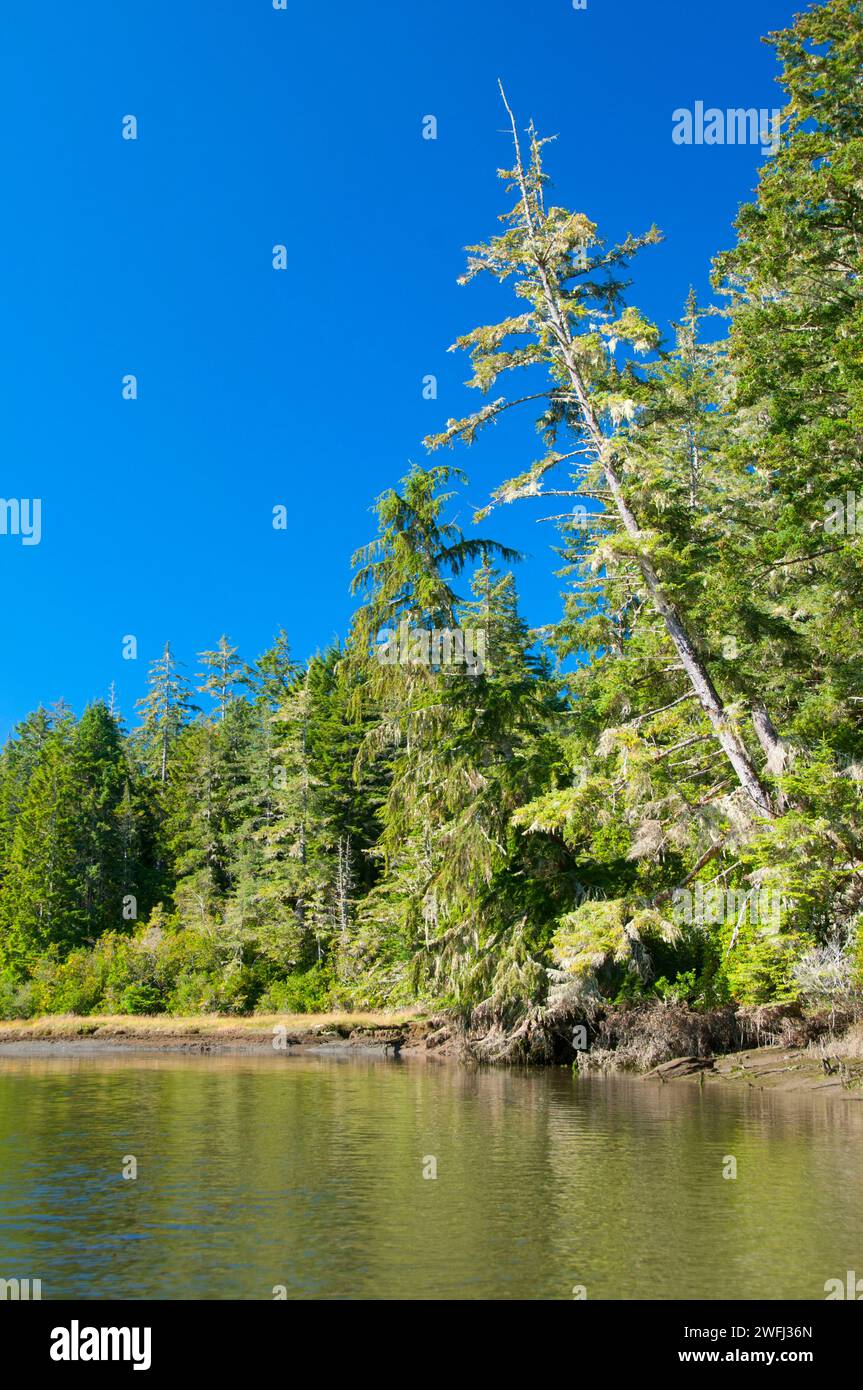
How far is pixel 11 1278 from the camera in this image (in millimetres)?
7863

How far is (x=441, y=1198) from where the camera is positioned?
10.5 metres

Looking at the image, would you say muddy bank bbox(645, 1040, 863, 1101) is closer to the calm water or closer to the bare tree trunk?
the calm water

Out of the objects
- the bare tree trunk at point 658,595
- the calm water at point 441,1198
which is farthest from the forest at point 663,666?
the calm water at point 441,1198

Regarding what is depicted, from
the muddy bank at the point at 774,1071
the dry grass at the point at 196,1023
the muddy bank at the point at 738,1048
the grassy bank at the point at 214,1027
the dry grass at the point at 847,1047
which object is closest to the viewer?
the muddy bank at the point at 774,1071

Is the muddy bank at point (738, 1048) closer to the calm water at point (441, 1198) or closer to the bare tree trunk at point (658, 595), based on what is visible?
the calm water at point (441, 1198)

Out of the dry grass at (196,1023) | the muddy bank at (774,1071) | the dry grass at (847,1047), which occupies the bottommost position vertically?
the dry grass at (196,1023)

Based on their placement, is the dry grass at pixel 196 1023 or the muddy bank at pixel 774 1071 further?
the dry grass at pixel 196 1023

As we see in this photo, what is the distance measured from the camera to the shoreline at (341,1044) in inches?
785

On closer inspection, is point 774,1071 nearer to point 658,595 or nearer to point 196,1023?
point 658,595

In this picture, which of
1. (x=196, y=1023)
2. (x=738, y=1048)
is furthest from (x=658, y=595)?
(x=196, y=1023)

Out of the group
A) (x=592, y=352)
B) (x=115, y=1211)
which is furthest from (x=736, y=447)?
(x=115, y=1211)

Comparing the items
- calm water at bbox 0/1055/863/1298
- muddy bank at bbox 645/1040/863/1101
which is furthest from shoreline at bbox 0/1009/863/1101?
calm water at bbox 0/1055/863/1298

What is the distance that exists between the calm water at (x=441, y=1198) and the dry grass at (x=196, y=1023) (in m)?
20.8

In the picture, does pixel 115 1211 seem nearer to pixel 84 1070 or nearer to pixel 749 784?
pixel 749 784
